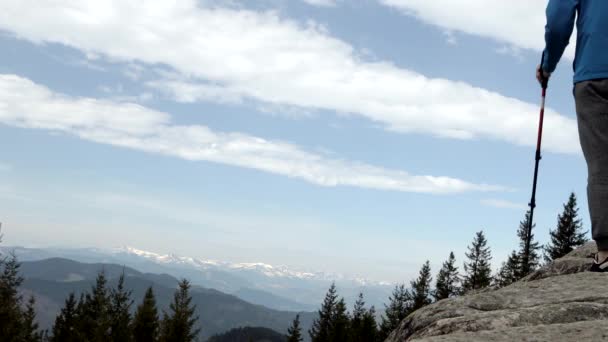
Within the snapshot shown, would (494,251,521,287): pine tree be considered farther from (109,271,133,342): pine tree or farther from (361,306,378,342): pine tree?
(109,271,133,342): pine tree

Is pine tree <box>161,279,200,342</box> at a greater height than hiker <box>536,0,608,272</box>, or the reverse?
hiker <box>536,0,608,272</box>

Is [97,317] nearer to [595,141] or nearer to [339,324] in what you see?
[339,324]

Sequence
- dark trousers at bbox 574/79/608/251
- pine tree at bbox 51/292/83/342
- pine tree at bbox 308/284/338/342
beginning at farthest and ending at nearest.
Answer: pine tree at bbox 308/284/338/342 < pine tree at bbox 51/292/83/342 < dark trousers at bbox 574/79/608/251

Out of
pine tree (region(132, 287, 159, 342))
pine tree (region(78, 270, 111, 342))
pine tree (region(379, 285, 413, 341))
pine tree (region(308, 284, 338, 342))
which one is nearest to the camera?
pine tree (region(78, 270, 111, 342))

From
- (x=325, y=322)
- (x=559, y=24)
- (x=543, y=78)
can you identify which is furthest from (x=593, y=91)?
A: (x=325, y=322)

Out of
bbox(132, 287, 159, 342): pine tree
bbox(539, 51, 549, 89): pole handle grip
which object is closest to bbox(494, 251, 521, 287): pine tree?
bbox(132, 287, 159, 342): pine tree

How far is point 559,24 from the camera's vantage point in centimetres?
571

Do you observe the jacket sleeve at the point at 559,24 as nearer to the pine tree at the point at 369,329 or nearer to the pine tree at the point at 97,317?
the pine tree at the point at 97,317

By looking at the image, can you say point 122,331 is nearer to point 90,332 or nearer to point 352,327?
point 90,332

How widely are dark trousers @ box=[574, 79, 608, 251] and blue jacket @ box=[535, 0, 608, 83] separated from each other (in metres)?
0.14

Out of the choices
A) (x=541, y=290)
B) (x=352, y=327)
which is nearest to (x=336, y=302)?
(x=352, y=327)

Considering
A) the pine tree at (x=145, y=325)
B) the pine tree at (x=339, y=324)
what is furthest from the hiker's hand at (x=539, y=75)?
the pine tree at (x=339, y=324)

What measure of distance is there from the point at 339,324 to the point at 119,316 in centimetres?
3036

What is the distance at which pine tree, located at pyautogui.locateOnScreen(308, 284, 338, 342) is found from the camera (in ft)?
251
